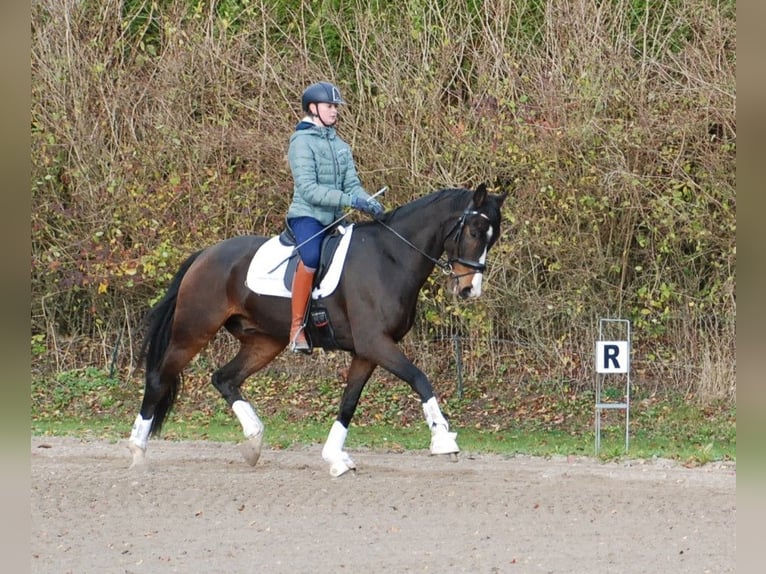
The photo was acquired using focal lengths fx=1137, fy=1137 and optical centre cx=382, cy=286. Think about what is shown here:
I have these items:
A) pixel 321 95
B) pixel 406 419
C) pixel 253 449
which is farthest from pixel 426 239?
pixel 406 419

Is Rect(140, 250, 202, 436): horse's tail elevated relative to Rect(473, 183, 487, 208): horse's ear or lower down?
lower down

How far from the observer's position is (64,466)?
33.3 feet

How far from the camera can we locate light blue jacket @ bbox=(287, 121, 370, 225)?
9188 millimetres

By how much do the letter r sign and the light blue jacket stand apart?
98.3 inches

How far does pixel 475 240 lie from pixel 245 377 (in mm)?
2650

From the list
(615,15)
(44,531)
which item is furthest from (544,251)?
(44,531)

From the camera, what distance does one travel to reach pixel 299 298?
370 inches

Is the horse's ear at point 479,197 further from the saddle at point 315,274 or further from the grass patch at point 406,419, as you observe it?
the grass patch at point 406,419

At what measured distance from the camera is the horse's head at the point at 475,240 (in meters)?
8.88

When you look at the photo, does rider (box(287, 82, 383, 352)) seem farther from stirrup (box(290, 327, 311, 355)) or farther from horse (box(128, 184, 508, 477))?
horse (box(128, 184, 508, 477))

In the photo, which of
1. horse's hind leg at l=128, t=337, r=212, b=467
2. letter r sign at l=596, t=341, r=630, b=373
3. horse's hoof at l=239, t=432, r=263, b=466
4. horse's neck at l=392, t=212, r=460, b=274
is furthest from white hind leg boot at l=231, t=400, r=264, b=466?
letter r sign at l=596, t=341, r=630, b=373

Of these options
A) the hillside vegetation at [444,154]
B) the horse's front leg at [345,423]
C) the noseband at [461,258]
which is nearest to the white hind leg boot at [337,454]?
the horse's front leg at [345,423]

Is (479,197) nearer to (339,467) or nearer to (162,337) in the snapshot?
(339,467)

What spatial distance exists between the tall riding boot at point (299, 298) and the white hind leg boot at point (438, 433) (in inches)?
53.1
